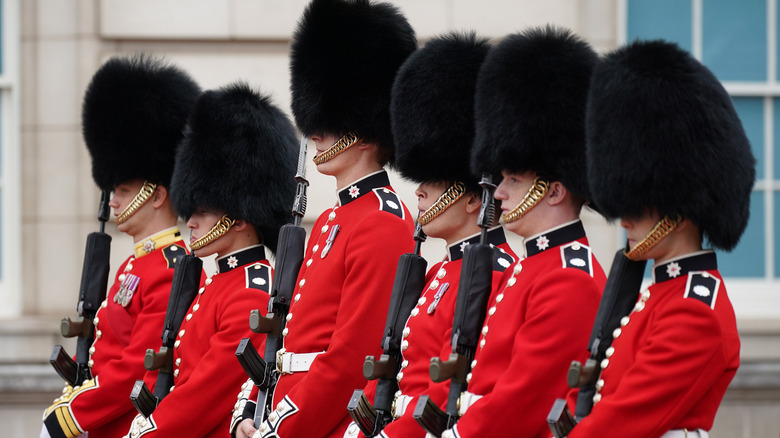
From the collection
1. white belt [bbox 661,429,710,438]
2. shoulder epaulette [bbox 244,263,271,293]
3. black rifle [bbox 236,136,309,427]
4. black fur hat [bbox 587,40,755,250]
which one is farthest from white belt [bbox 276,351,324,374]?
white belt [bbox 661,429,710,438]

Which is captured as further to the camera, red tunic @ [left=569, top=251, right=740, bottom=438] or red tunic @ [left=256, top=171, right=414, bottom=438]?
red tunic @ [left=256, top=171, right=414, bottom=438]

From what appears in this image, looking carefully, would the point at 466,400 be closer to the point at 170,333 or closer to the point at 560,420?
the point at 560,420

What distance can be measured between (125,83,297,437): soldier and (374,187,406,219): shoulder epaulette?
0.77 meters

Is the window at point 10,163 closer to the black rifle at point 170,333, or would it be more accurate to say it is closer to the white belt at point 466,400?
the black rifle at point 170,333

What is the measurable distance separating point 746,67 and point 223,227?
3.95 metres

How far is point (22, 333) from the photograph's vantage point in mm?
7945

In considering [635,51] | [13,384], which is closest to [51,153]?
[13,384]

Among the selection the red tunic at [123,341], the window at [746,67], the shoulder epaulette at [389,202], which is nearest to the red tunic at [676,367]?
the shoulder epaulette at [389,202]

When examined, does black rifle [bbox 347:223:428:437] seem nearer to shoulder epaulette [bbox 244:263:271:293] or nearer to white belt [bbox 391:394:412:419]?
white belt [bbox 391:394:412:419]

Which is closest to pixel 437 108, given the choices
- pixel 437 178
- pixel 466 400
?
→ pixel 437 178

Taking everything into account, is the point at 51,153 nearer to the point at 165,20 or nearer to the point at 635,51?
the point at 165,20

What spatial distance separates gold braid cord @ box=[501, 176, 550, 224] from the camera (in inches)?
152

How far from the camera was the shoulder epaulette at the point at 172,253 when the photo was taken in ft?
18.5

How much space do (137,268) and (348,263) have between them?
1582mm
